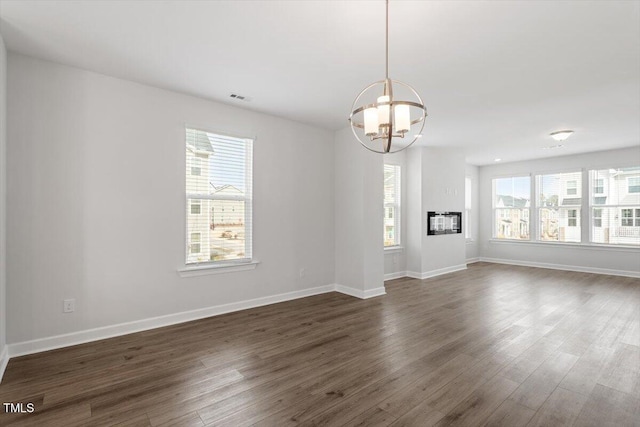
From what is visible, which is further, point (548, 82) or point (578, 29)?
point (548, 82)

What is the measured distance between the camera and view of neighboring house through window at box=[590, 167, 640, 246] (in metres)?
6.72

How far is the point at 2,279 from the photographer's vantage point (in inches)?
104

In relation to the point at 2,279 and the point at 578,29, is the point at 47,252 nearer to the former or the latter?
the point at 2,279

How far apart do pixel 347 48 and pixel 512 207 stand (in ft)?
25.4

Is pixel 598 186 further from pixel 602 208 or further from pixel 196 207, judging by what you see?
pixel 196 207

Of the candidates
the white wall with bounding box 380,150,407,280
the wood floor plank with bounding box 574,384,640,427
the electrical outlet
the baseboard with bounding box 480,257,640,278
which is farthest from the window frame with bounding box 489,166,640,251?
the electrical outlet

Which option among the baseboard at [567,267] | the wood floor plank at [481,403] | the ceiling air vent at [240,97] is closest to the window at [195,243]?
the ceiling air vent at [240,97]

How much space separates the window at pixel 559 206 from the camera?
747 cm

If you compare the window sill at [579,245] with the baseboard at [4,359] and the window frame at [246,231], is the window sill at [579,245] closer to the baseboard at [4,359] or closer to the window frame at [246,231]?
the window frame at [246,231]

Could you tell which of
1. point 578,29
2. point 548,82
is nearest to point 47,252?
point 578,29

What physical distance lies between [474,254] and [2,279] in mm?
9522

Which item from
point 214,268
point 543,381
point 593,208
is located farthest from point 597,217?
point 214,268

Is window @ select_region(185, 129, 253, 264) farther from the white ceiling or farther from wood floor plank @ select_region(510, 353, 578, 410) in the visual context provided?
wood floor plank @ select_region(510, 353, 578, 410)

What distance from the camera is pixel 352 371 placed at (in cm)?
263
